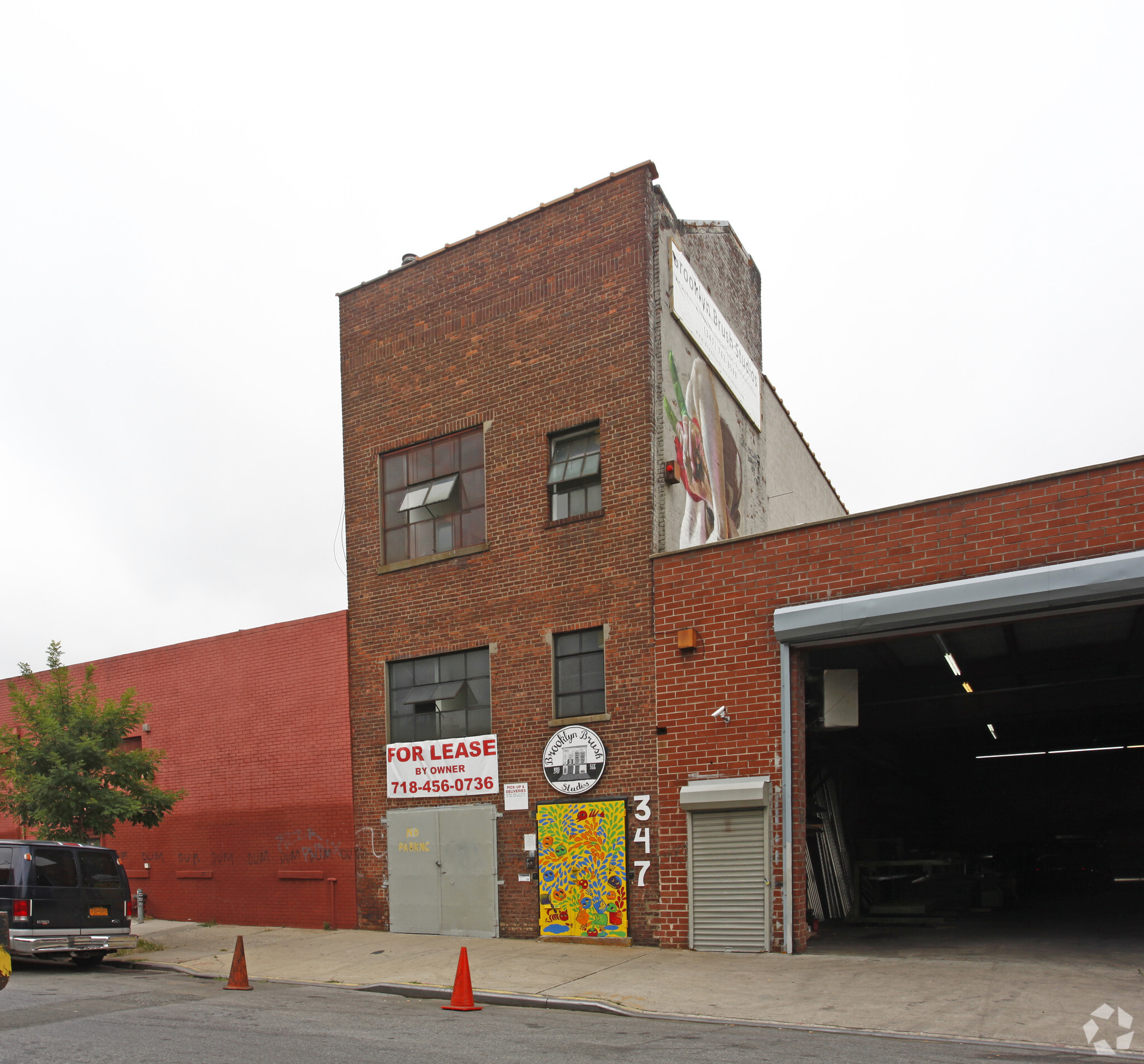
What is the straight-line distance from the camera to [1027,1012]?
33.3ft

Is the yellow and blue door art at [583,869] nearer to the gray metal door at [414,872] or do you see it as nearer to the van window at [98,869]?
the gray metal door at [414,872]

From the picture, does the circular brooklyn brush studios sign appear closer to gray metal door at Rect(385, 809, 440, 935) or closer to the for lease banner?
the for lease banner

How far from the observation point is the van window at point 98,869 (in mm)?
15305

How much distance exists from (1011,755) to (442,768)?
20712 millimetres

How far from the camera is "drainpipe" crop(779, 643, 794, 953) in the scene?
45.6ft

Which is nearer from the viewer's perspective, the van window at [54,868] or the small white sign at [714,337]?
the van window at [54,868]

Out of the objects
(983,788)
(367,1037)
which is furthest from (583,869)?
(983,788)

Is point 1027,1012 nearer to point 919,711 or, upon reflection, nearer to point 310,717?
point 919,711

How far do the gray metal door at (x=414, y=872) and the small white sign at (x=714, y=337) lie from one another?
30.5ft

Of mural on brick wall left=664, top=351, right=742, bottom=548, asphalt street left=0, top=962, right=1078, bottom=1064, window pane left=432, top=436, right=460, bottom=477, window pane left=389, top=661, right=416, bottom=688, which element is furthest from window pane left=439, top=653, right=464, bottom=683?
asphalt street left=0, top=962, right=1078, bottom=1064

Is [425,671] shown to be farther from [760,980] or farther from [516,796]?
[760,980]

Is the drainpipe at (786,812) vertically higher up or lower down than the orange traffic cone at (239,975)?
higher up

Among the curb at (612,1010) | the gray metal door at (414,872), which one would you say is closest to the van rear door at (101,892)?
the curb at (612,1010)

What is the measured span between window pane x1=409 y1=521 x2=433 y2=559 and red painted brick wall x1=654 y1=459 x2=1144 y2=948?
4.84 meters
